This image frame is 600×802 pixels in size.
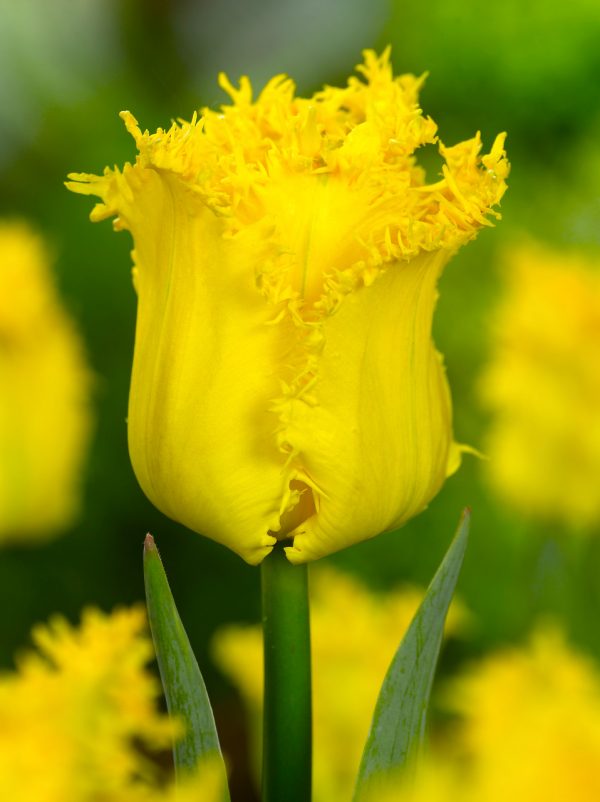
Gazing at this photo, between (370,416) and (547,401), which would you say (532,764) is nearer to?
(370,416)

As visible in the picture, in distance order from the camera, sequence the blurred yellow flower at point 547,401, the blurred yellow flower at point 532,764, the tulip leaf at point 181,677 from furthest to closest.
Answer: the blurred yellow flower at point 547,401, the tulip leaf at point 181,677, the blurred yellow flower at point 532,764

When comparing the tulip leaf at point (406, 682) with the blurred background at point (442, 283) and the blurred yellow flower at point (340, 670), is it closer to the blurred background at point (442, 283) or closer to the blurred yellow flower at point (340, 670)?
the blurred yellow flower at point (340, 670)

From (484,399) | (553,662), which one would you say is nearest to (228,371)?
(553,662)

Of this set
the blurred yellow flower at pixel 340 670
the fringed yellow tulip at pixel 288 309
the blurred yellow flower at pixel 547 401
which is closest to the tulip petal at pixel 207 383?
the fringed yellow tulip at pixel 288 309

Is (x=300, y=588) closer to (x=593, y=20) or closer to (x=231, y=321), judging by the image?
(x=231, y=321)

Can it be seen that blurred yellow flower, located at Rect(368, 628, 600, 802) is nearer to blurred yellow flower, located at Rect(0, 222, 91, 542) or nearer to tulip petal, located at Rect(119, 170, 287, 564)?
tulip petal, located at Rect(119, 170, 287, 564)

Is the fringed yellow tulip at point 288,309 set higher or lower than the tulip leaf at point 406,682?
higher
